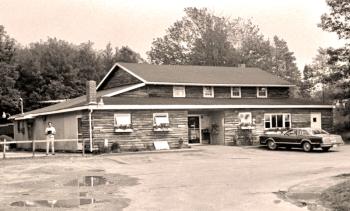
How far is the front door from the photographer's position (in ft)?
119

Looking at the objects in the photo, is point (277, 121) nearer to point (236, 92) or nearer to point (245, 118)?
point (245, 118)

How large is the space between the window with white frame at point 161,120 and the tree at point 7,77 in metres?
29.1

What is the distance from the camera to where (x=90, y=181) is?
16.8 m

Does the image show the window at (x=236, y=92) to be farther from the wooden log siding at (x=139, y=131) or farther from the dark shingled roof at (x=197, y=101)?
the wooden log siding at (x=139, y=131)

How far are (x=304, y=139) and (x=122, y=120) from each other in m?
10.6

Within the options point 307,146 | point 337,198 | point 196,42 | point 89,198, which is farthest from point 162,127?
point 196,42

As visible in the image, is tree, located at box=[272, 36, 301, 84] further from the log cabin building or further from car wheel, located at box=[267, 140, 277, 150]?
car wheel, located at box=[267, 140, 277, 150]

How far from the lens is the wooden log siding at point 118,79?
38.8 meters

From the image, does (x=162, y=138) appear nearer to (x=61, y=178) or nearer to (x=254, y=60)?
(x=61, y=178)

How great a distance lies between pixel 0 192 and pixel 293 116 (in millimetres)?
26925

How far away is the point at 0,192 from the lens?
46.9 ft

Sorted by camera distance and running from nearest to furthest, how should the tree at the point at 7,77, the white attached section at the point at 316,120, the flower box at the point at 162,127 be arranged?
the flower box at the point at 162,127 < the white attached section at the point at 316,120 < the tree at the point at 7,77

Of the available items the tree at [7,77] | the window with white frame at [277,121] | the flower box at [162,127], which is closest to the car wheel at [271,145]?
the window with white frame at [277,121]

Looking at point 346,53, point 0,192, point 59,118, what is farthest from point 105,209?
point 346,53
